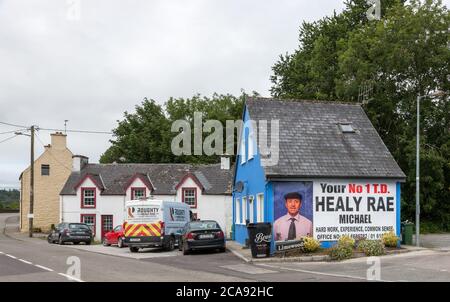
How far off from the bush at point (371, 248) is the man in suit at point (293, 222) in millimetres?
2658

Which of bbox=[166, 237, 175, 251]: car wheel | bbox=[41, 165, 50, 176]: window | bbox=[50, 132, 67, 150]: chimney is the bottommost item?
bbox=[166, 237, 175, 251]: car wheel

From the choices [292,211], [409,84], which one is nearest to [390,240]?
[292,211]

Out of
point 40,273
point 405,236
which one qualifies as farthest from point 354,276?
point 405,236

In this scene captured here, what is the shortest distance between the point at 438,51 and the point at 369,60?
14.8 feet

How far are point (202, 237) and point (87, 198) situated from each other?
25392 mm

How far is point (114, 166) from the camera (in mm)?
51594

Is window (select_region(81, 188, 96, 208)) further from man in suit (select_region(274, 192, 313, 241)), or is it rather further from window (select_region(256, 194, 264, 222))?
man in suit (select_region(274, 192, 313, 241))

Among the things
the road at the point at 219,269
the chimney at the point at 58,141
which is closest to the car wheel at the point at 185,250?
the road at the point at 219,269

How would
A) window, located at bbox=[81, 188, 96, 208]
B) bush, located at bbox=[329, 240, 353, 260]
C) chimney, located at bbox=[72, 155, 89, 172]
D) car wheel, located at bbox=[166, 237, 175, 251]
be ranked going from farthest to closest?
chimney, located at bbox=[72, 155, 89, 172] < window, located at bbox=[81, 188, 96, 208] < car wheel, located at bbox=[166, 237, 175, 251] < bush, located at bbox=[329, 240, 353, 260]

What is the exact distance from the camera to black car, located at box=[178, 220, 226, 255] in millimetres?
25136

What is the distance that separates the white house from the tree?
1190 cm

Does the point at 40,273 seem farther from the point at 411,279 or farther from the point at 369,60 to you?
the point at 369,60

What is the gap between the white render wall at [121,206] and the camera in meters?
47.3

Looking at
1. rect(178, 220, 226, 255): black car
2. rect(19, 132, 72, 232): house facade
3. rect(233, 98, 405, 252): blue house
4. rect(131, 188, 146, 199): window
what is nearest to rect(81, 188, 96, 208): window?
rect(131, 188, 146, 199): window
